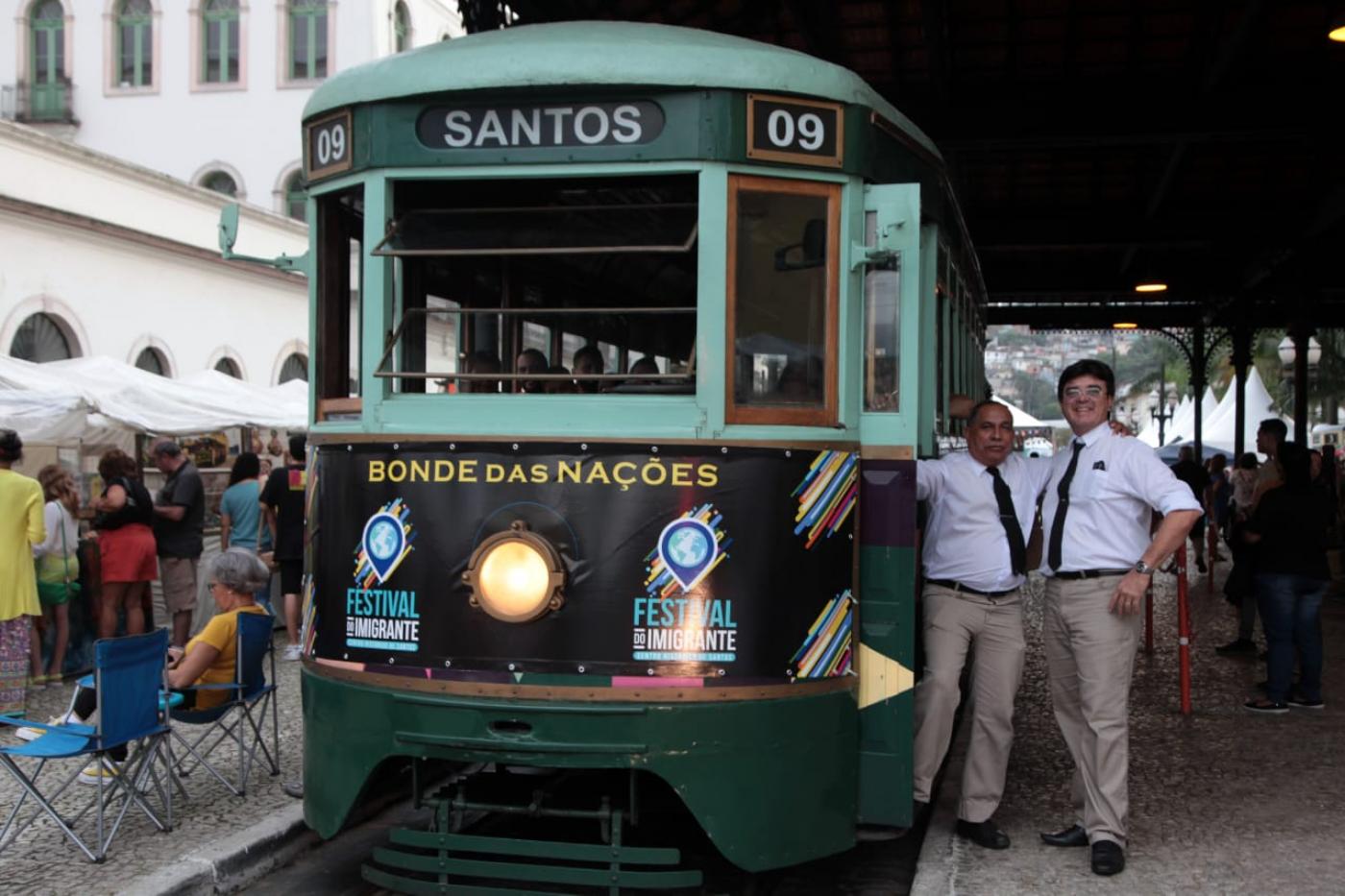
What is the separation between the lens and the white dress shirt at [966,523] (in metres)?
5.62

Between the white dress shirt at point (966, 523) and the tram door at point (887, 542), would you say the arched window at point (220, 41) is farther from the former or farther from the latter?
the tram door at point (887, 542)

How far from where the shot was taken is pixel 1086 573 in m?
5.48

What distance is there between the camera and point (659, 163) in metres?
4.80

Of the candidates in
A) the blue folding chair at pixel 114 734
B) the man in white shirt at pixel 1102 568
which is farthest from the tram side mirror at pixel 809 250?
the blue folding chair at pixel 114 734

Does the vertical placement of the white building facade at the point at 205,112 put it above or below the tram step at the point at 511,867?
above

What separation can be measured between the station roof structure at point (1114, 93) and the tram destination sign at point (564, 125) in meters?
4.68

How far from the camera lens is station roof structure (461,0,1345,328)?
10.5 meters

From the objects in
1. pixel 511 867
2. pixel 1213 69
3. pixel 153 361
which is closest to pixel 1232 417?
pixel 1213 69

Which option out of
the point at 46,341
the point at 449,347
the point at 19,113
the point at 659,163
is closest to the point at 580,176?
the point at 659,163

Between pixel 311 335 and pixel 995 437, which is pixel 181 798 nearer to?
pixel 311 335

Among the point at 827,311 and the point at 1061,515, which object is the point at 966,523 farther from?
the point at 827,311

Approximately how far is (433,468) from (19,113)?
33.5m

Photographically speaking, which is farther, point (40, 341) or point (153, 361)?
point (153, 361)

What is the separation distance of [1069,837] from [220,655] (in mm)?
3883
